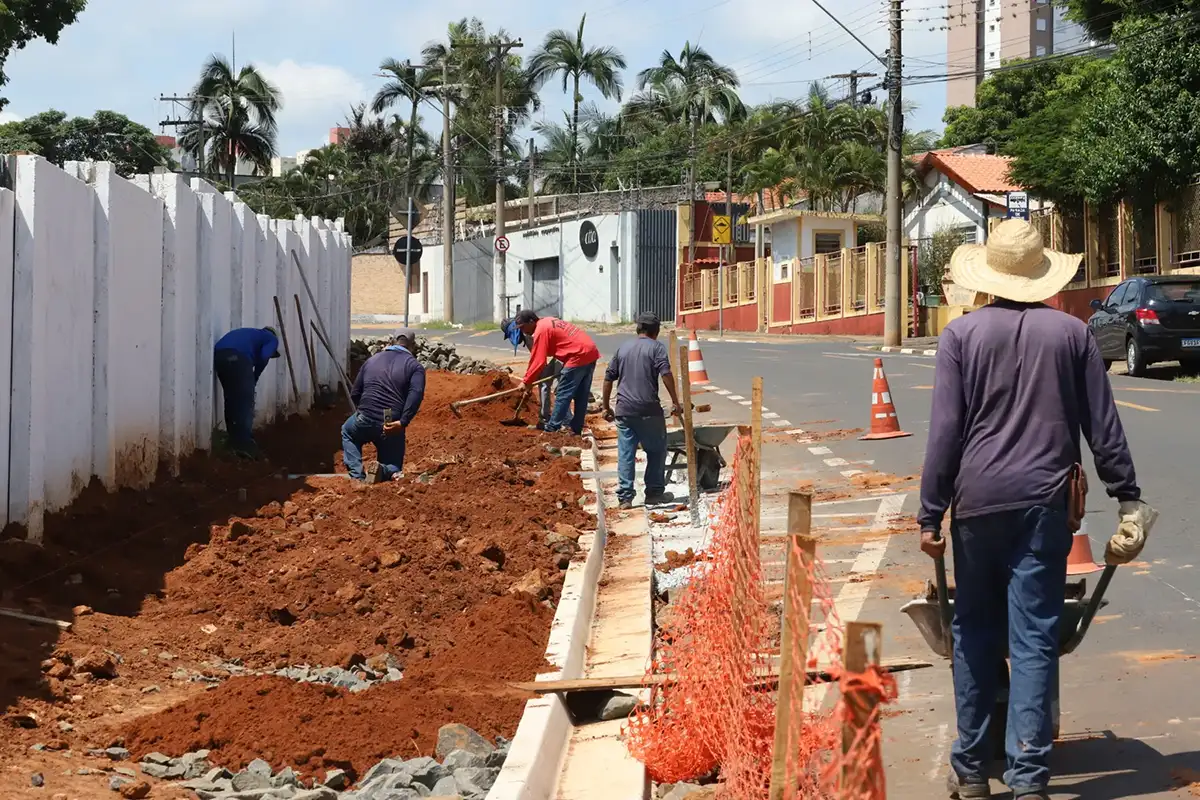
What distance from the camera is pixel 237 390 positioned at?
14117 millimetres

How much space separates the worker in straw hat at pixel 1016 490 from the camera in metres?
4.94

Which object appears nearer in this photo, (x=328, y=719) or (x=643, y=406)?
(x=328, y=719)

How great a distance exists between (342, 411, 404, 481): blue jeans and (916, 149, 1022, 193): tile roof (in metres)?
34.4

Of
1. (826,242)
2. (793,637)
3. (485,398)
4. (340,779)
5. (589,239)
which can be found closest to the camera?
(793,637)

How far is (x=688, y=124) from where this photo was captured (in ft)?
224

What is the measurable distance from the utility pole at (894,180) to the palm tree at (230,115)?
3741cm

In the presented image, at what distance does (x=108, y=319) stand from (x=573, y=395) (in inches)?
278

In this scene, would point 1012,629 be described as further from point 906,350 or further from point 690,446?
point 906,350

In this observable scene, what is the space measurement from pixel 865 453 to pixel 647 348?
3.65m

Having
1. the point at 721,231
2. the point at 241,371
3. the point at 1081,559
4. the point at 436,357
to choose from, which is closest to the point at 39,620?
the point at 1081,559

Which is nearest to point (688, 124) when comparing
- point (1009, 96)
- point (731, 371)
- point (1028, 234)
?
point (1009, 96)

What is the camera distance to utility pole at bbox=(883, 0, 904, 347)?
34031 mm

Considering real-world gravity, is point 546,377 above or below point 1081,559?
above

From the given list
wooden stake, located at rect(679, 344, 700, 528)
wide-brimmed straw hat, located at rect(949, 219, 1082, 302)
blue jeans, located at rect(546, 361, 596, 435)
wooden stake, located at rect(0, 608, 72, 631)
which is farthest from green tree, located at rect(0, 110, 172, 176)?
wide-brimmed straw hat, located at rect(949, 219, 1082, 302)
